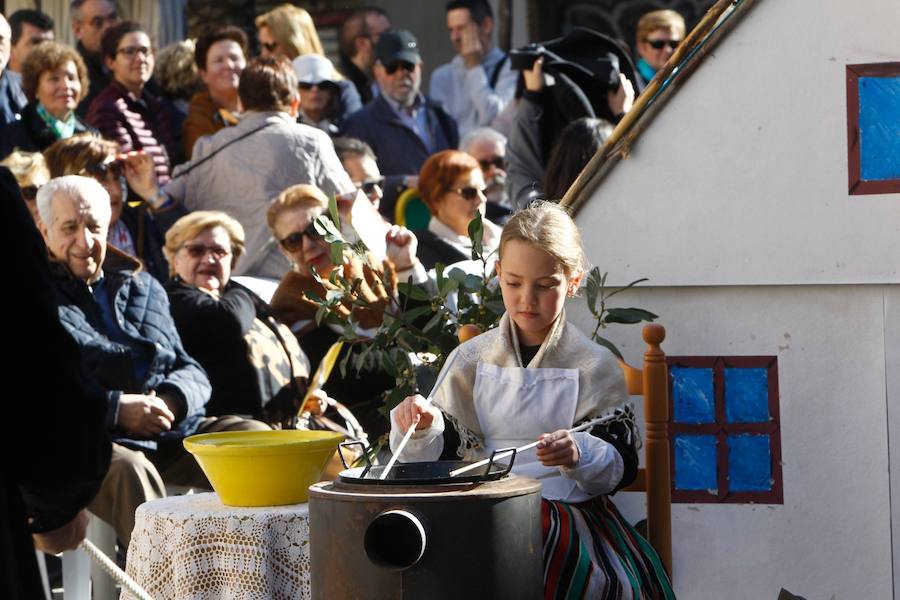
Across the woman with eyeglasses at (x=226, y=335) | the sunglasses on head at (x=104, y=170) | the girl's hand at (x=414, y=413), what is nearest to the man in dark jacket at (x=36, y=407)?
the girl's hand at (x=414, y=413)

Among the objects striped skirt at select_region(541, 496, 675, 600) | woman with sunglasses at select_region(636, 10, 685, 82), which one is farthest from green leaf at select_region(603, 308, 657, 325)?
woman with sunglasses at select_region(636, 10, 685, 82)

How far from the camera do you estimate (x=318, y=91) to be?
23.4 ft

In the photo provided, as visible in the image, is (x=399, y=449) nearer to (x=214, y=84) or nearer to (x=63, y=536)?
(x=63, y=536)

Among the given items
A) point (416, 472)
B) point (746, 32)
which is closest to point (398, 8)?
point (746, 32)

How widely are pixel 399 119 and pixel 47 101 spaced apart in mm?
1894

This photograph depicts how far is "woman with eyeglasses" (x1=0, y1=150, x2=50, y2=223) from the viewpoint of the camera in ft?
17.2

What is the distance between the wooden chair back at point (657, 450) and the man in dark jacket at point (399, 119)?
3.67m

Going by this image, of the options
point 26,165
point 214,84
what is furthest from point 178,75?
point 26,165

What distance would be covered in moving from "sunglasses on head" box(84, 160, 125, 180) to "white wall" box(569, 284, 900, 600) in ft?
8.13

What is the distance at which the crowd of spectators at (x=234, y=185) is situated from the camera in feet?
14.9

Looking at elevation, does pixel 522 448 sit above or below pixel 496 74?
below

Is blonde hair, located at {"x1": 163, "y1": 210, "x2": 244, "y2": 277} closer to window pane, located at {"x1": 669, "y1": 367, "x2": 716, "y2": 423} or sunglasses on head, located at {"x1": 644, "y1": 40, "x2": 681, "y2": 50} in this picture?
window pane, located at {"x1": 669, "y1": 367, "x2": 716, "y2": 423}

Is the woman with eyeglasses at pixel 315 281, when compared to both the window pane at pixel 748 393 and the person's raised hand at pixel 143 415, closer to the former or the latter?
the person's raised hand at pixel 143 415

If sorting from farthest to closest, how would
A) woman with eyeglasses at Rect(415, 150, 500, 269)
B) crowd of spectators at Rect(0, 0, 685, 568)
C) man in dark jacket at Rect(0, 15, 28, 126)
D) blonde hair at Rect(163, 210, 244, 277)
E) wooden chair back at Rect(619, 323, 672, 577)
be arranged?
woman with eyeglasses at Rect(415, 150, 500, 269)
man in dark jacket at Rect(0, 15, 28, 126)
blonde hair at Rect(163, 210, 244, 277)
crowd of spectators at Rect(0, 0, 685, 568)
wooden chair back at Rect(619, 323, 672, 577)
